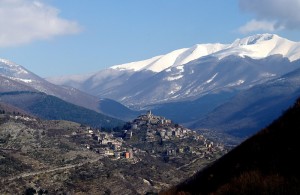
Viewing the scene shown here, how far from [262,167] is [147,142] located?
476 ft

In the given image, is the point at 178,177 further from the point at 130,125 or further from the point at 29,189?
the point at 130,125

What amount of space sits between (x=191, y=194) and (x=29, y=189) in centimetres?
6776

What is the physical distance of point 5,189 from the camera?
79938 mm

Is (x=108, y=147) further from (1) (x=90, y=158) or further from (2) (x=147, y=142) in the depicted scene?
(1) (x=90, y=158)

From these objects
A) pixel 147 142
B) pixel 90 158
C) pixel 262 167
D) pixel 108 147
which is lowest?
pixel 90 158

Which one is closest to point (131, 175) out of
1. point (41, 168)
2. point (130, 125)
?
point (41, 168)

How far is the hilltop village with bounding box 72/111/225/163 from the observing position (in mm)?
135875

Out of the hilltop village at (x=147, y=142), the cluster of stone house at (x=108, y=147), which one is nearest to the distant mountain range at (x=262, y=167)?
the hilltop village at (x=147, y=142)

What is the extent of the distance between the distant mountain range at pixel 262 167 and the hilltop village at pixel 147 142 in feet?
337

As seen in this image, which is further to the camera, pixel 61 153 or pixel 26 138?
pixel 26 138

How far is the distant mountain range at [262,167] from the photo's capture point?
48.7ft

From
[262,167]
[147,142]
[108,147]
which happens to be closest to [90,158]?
[108,147]

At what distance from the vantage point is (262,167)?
16.7m

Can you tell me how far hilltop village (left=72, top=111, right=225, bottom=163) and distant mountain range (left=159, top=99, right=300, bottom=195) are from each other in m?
103
